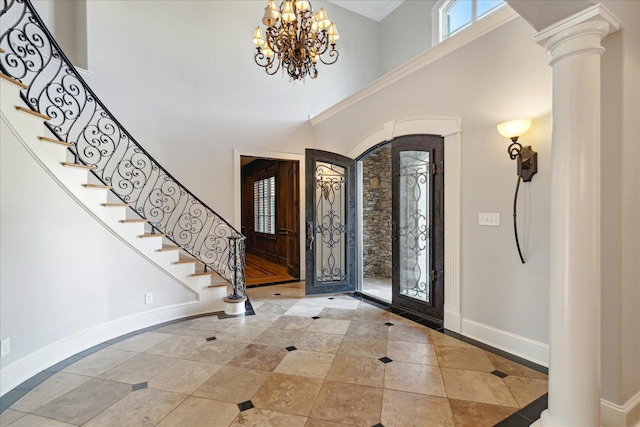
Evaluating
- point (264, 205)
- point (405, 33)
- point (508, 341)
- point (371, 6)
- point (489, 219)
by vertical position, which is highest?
point (371, 6)

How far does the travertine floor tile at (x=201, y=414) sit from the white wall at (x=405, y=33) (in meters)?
6.44

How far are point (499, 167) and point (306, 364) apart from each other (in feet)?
8.42

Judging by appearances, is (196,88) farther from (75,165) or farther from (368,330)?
(368,330)

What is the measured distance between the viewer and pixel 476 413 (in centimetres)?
205

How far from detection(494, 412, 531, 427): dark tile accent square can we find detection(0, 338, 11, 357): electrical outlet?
349cm

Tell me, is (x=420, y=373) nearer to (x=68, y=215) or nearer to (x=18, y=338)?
(x=18, y=338)

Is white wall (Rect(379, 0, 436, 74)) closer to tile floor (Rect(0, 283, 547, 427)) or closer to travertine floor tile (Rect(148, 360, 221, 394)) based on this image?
tile floor (Rect(0, 283, 547, 427))

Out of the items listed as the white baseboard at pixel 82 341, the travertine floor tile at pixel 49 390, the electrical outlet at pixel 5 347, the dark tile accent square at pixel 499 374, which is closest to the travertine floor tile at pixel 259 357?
the travertine floor tile at pixel 49 390

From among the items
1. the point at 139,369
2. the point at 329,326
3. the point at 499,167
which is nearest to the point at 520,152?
the point at 499,167

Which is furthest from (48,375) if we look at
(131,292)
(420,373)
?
(420,373)

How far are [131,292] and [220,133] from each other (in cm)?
301

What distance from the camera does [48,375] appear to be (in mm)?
2555

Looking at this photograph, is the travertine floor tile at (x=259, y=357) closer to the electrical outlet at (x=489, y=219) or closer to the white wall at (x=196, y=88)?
the electrical outlet at (x=489, y=219)

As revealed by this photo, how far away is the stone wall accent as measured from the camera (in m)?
6.68
